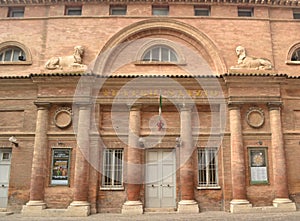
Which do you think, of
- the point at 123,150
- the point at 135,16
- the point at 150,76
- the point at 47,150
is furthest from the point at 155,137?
the point at 135,16

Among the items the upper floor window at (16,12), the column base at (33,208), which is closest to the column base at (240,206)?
the column base at (33,208)

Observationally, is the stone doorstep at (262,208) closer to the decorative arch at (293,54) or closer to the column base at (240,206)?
the column base at (240,206)

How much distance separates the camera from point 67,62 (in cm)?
1415

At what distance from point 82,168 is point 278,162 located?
357 inches

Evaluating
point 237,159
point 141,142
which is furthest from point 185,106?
point 237,159

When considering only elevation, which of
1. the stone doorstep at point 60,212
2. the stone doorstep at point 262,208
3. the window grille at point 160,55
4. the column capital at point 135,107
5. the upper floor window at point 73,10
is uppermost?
the upper floor window at point 73,10

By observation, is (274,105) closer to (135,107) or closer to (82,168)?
(135,107)

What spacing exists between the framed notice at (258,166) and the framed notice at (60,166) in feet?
28.2

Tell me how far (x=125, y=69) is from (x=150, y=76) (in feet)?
5.53

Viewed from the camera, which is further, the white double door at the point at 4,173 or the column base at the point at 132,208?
the white double door at the point at 4,173

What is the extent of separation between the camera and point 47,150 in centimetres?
1345

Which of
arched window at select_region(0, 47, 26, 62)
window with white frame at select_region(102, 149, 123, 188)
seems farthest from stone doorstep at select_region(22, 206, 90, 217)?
arched window at select_region(0, 47, 26, 62)

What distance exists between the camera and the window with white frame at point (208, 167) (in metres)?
13.6

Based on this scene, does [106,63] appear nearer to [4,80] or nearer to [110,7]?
[110,7]
